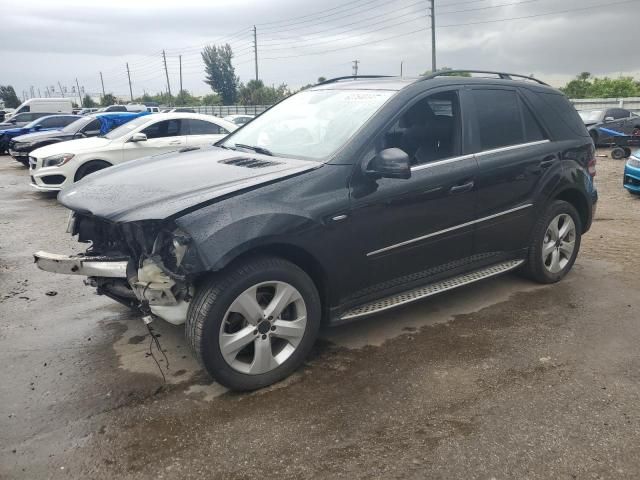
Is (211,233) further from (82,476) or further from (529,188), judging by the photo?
(529,188)

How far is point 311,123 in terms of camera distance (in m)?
4.02

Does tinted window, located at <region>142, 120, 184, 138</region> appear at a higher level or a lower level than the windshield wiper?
higher

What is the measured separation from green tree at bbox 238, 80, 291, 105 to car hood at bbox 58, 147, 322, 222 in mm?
54528

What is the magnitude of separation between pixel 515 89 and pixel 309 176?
235 centimetres

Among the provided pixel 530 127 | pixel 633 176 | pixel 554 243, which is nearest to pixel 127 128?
pixel 530 127

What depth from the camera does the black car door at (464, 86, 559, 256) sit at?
164 inches

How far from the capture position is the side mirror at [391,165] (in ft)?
10.9

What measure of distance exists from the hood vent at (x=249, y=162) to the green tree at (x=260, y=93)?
54.6m

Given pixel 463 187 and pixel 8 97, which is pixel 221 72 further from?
pixel 463 187

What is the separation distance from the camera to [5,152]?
1986 centimetres

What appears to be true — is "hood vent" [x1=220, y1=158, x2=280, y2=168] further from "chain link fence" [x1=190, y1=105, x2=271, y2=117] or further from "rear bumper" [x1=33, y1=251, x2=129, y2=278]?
"chain link fence" [x1=190, y1=105, x2=271, y2=117]

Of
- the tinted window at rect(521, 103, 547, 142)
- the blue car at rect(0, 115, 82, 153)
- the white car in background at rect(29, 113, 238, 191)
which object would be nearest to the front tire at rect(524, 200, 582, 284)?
the tinted window at rect(521, 103, 547, 142)

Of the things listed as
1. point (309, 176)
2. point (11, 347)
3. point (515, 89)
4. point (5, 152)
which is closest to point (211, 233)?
point (309, 176)

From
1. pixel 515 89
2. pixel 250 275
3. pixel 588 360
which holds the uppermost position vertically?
pixel 515 89
